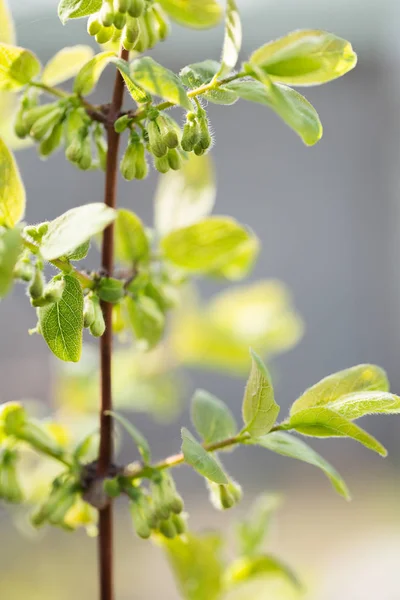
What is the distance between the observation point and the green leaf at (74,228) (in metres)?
0.25

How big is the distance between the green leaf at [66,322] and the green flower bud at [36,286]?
15mm

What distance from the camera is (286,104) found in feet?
0.91

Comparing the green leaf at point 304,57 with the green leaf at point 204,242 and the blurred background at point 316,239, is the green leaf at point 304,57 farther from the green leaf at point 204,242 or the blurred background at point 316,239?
the blurred background at point 316,239

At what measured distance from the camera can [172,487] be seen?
0.36 meters

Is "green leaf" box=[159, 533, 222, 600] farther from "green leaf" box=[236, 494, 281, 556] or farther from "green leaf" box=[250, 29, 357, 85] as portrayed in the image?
"green leaf" box=[250, 29, 357, 85]

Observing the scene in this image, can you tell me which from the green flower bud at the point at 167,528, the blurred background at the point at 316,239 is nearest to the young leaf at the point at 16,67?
the green flower bud at the point at 167,528

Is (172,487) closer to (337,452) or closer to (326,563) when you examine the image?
(326,563)

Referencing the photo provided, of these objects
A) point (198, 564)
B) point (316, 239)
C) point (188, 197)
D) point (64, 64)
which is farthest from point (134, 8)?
point (316, 239)

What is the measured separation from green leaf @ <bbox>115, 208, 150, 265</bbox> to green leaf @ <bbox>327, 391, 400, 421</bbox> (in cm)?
17

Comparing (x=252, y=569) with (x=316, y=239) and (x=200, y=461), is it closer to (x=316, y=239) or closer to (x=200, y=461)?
(x=200, y=461)

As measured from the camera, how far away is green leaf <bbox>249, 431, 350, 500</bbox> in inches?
12.3

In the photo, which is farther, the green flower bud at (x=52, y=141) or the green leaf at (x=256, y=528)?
the green leaf at (x=256, y=528)

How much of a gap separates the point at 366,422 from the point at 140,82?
3746 mm

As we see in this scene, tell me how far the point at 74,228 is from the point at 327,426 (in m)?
0.14
